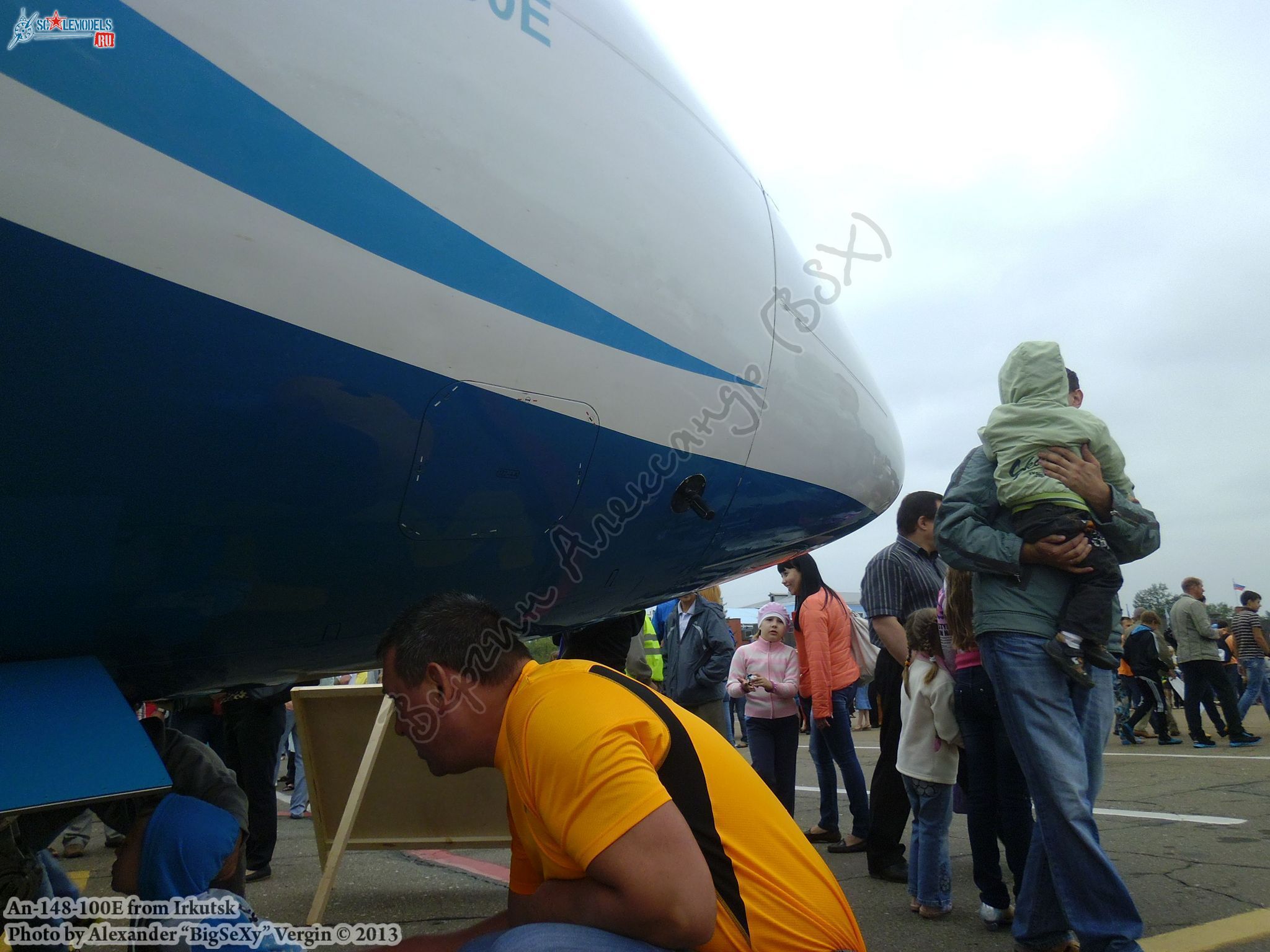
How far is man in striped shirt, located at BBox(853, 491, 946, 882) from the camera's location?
162 inches

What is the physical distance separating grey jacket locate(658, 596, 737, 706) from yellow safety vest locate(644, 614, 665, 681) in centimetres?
119

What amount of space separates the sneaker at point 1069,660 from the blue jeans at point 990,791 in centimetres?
71

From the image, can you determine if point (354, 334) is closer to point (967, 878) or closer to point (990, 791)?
point (990, 791)

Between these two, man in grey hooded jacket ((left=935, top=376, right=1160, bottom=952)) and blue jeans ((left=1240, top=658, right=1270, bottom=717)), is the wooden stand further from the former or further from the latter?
blue jeans ((left=1240, top=658, right=1270, bottom=717))

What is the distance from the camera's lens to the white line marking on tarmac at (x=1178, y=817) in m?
5.00

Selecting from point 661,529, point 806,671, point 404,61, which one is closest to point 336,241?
point 404,61

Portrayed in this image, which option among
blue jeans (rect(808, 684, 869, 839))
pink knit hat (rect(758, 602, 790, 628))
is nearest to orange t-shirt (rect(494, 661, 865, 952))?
blue jeans (rect(808, 684, 869, 839))

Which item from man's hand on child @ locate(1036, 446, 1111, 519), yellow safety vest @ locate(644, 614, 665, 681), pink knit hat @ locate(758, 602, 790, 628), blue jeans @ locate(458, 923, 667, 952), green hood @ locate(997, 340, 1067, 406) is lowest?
blue jeans @ locate(458, 923, 667, 952)

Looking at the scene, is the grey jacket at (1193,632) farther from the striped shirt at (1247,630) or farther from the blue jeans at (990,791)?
the blue jeans at (990,791)

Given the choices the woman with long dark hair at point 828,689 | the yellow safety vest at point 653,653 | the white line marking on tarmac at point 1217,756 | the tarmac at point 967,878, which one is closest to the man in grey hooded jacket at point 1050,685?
the tarmac at point 967,878

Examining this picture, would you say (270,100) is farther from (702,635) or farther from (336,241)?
(702,635)

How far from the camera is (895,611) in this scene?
409cm

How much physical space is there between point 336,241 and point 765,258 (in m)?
1.45

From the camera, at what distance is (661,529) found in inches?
100
